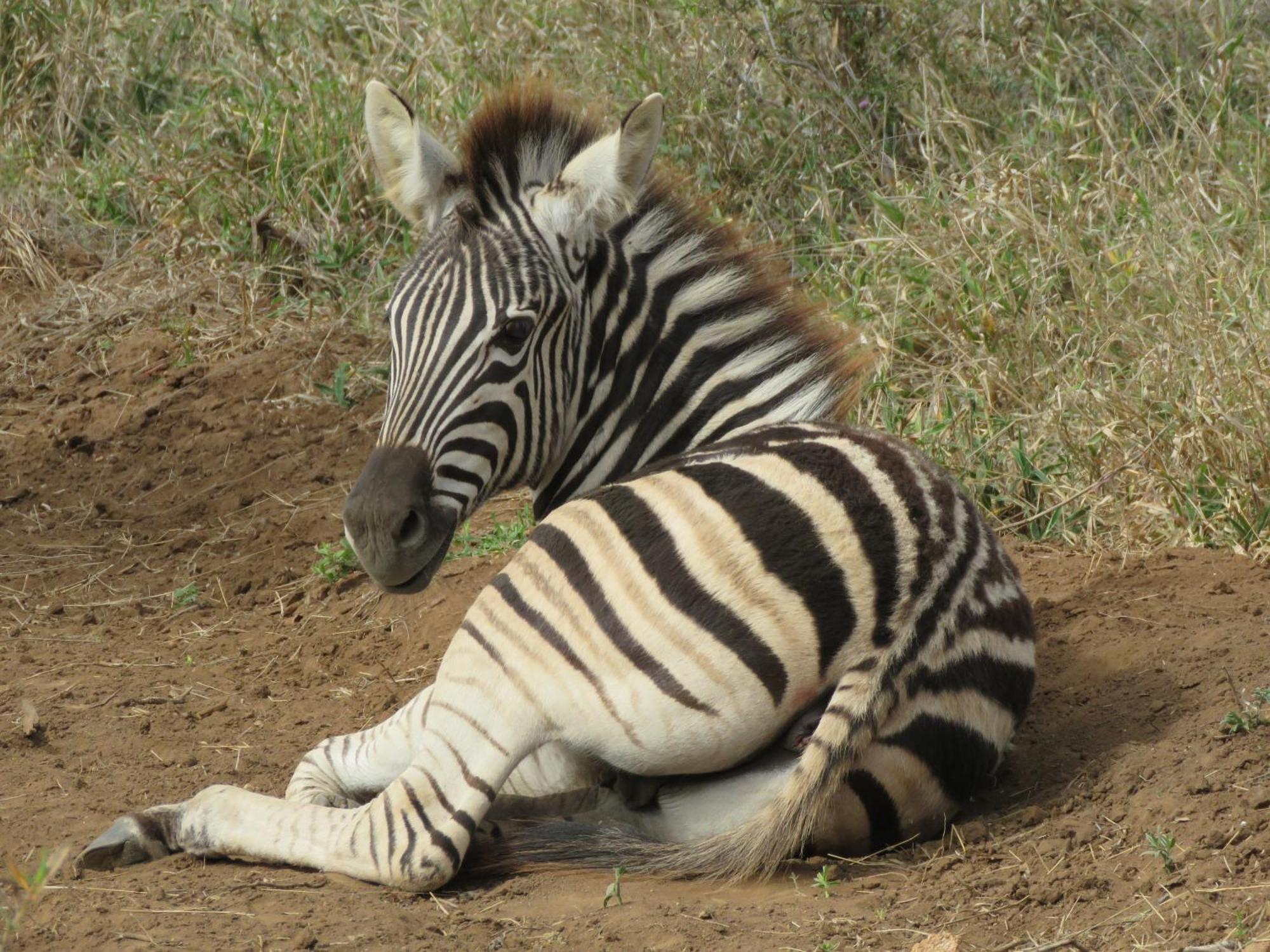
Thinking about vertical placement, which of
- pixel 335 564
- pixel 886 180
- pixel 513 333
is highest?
pixel 886 180

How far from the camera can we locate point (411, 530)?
394 cm

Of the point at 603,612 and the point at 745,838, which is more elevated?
the point at 603,612

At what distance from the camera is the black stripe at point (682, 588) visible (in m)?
3.49

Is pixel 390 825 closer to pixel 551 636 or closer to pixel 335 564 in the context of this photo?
pixel 551 636

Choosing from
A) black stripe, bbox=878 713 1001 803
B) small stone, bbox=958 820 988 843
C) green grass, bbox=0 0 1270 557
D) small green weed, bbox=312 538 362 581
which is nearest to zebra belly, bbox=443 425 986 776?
black stripe, bbox=878 713 1001 803

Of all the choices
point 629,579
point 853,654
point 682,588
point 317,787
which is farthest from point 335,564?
point 853,654

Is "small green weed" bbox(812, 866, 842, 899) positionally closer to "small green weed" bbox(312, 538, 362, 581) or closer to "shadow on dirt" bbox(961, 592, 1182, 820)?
"shadow on dirt" bbox(961, 592, 1182, 820)

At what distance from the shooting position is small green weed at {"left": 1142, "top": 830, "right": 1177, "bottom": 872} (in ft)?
11.1

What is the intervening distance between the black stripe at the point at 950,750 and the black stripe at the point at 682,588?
327 millimetres

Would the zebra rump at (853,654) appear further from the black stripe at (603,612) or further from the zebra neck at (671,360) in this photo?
the zebra neck at (671,360)

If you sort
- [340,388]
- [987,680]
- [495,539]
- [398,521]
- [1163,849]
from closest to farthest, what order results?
[1163,849]
[987,680]
[398,521]
[495,539]
[340,388]

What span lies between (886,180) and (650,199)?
3.04 meters

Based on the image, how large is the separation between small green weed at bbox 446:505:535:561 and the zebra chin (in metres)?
2.14

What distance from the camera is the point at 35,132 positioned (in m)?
9.47
